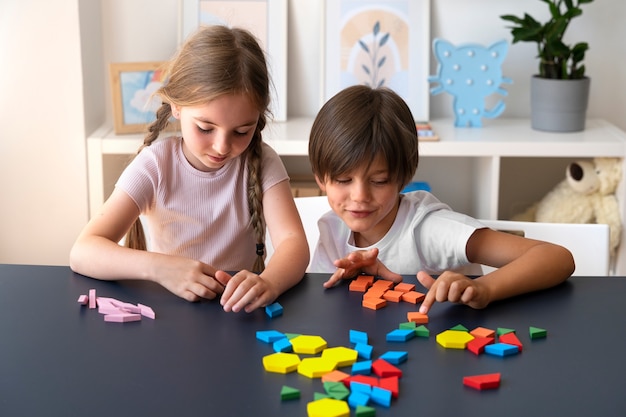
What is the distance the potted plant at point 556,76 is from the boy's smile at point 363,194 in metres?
1.46

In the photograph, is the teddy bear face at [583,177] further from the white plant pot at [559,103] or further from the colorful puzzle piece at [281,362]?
the colorful puzzle piece at [281,362]

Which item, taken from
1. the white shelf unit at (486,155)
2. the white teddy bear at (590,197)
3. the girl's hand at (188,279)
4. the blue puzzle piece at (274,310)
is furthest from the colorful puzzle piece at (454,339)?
the white teddy bear at (590,197)

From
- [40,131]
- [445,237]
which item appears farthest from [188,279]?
[40,131]

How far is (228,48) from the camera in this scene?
1702 millimetres

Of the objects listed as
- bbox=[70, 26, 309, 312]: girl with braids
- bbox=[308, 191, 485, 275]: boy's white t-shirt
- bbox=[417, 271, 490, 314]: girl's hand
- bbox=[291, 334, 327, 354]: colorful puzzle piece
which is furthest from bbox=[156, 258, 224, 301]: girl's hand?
bbox=[308, 191, 485, 275]: boy's white t-shirt

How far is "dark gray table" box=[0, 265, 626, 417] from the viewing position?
1.00 m

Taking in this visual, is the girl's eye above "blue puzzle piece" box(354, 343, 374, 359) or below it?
above

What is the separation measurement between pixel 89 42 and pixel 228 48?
151cm

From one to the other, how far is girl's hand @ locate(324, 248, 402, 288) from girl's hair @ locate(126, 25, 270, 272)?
40 centimetres

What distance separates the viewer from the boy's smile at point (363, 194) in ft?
5.23

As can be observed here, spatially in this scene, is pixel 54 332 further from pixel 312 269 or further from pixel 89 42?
pixel 89 42

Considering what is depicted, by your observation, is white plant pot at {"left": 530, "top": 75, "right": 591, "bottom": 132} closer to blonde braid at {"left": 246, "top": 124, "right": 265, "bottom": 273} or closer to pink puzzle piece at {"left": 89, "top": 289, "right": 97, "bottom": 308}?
blonde braid at {"left": 246, "top": 124, "right": 265, "bottom": 273}

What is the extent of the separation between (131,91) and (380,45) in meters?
0.91

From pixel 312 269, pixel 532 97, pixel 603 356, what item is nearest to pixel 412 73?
pixel 532 97
